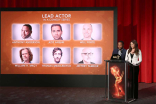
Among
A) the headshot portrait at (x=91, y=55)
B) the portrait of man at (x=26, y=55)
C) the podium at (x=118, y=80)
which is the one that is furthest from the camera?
the portrait of man at (x=26, y=55)

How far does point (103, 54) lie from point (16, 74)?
2973 mm

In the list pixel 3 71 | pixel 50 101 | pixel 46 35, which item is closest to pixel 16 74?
pixel 3 71

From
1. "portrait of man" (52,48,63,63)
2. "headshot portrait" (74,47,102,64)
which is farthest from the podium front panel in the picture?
"portrait of man" (52,48,63,63)

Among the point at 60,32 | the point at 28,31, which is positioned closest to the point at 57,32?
the point at 60,32

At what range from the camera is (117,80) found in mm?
4496

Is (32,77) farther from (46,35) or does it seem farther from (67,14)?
(67,14)

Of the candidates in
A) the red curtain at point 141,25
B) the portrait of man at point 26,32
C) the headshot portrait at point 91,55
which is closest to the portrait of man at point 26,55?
the portrait of man at point 26,32

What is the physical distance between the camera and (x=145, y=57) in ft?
24.6

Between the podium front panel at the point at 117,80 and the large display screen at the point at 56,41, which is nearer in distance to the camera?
the podium front panel at the point at 117,80

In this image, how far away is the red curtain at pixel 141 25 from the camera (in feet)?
24.5

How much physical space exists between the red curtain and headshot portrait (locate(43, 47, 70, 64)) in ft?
6.70

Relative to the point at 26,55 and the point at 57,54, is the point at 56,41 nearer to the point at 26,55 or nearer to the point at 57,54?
the point at 57,54

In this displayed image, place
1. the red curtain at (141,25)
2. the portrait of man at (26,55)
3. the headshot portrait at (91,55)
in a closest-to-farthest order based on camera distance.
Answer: the headshot portrait at (91,55), the portrait of man at (26,55), the red curtain at (141,25)

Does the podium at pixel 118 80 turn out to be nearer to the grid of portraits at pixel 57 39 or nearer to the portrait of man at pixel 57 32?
the grid of portraits at pixel 57 39
